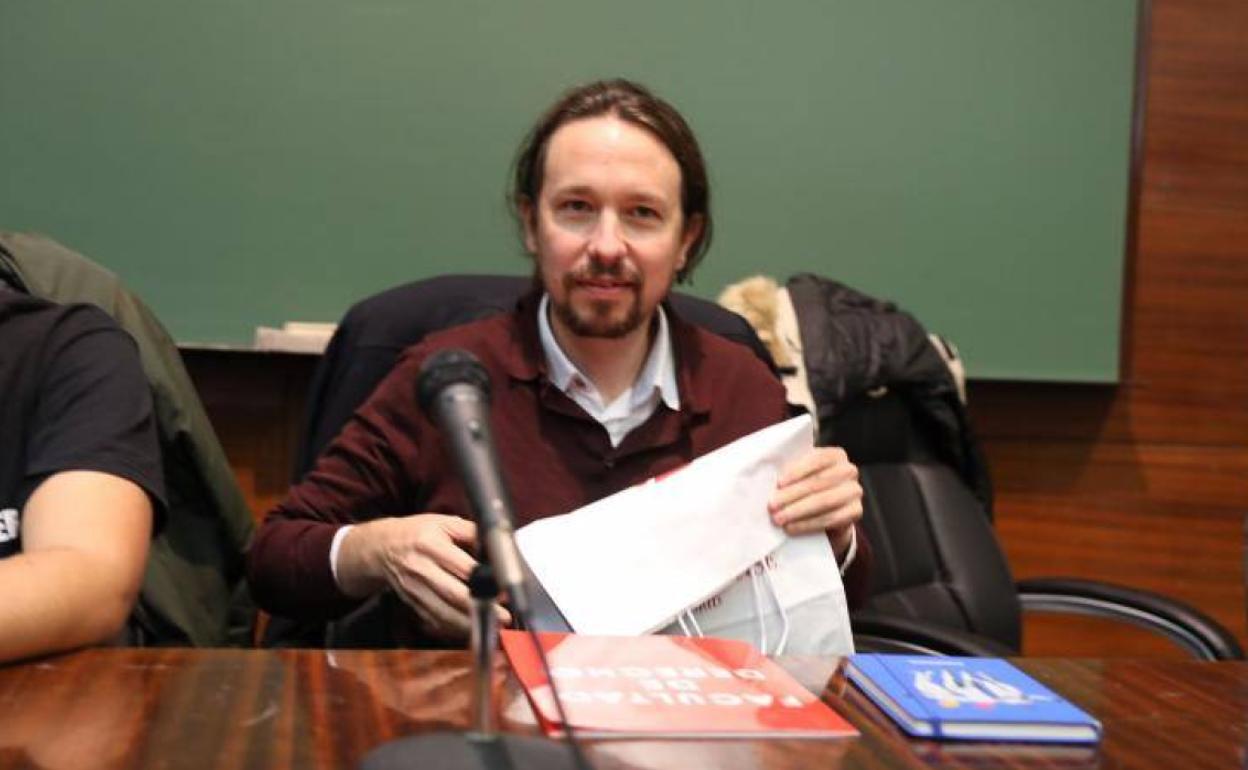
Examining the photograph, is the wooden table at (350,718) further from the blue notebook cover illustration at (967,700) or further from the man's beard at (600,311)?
the man's beard at (600,311)

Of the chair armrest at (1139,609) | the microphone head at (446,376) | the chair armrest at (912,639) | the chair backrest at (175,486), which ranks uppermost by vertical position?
the microphone head at (446,376)

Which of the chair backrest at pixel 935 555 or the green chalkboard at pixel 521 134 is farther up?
the green chalkboard at pixel 521 134

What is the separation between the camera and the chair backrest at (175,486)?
172cm

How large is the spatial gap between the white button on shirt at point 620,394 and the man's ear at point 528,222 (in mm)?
70

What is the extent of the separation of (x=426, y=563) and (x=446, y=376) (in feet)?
1.93

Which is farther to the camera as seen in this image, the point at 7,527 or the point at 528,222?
the point at 528,222

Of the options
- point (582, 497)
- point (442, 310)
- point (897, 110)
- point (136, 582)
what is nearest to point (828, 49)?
point (897, 110)

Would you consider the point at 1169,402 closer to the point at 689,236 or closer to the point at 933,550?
the point at 933,550

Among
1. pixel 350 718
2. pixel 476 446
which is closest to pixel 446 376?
pixel 476 446

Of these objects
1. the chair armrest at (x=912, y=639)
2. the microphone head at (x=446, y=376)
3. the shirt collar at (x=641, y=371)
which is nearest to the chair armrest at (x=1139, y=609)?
the chair armrest at (x=912, y=639)

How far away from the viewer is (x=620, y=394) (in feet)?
5.57

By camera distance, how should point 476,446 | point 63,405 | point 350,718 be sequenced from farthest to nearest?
point 63,405 < point 350,718 < point 476,446

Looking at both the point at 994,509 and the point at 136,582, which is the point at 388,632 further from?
the point at 994,509

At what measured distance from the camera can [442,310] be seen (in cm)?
187
